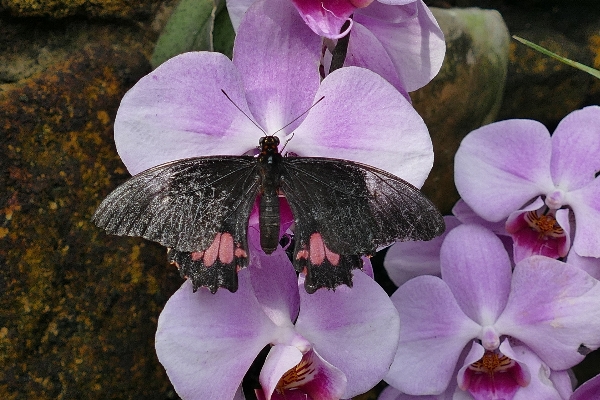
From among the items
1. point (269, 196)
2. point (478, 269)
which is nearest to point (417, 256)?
point (478, 269)

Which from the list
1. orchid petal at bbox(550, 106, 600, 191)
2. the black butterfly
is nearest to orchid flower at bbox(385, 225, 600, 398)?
orchid petal at bbox(550, 106, 600, 191)

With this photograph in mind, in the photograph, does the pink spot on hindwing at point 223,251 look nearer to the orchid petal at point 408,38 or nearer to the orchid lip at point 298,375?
the orchid lip at point 298,375

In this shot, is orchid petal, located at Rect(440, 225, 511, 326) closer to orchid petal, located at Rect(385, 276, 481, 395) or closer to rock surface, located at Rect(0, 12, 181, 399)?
orchid petal, located at Rect(385, 276, 481, 395)

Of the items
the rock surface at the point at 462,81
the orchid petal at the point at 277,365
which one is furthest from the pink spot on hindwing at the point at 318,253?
the rock surface at the point at 462,81

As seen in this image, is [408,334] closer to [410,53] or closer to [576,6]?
[410,53]

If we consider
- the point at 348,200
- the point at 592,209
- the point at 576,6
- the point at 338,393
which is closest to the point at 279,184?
the point at 348,200
